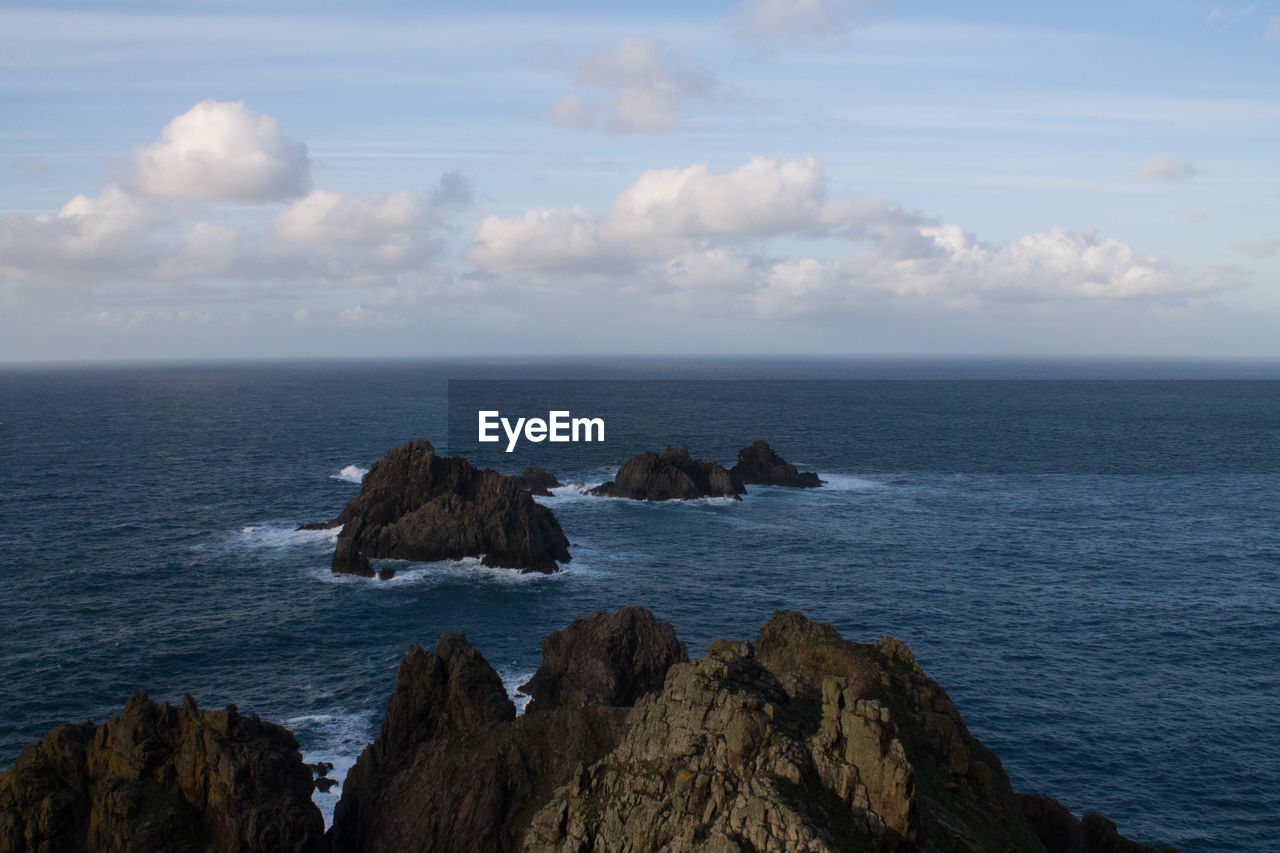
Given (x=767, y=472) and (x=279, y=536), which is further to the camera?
(x=767, y=472)

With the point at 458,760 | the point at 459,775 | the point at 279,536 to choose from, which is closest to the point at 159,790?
the point at 458,760

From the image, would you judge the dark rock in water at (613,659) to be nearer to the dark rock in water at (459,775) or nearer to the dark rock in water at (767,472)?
the dark rock in water at (459,775)

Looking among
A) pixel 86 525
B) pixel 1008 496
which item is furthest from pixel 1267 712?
pixel 86 525

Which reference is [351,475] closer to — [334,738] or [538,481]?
[538,481]

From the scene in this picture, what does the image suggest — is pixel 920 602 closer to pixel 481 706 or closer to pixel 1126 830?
pixel 1126 830

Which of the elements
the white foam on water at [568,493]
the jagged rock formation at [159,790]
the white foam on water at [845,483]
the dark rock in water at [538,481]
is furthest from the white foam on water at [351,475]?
A: the jagged rock formation at [159,790]
